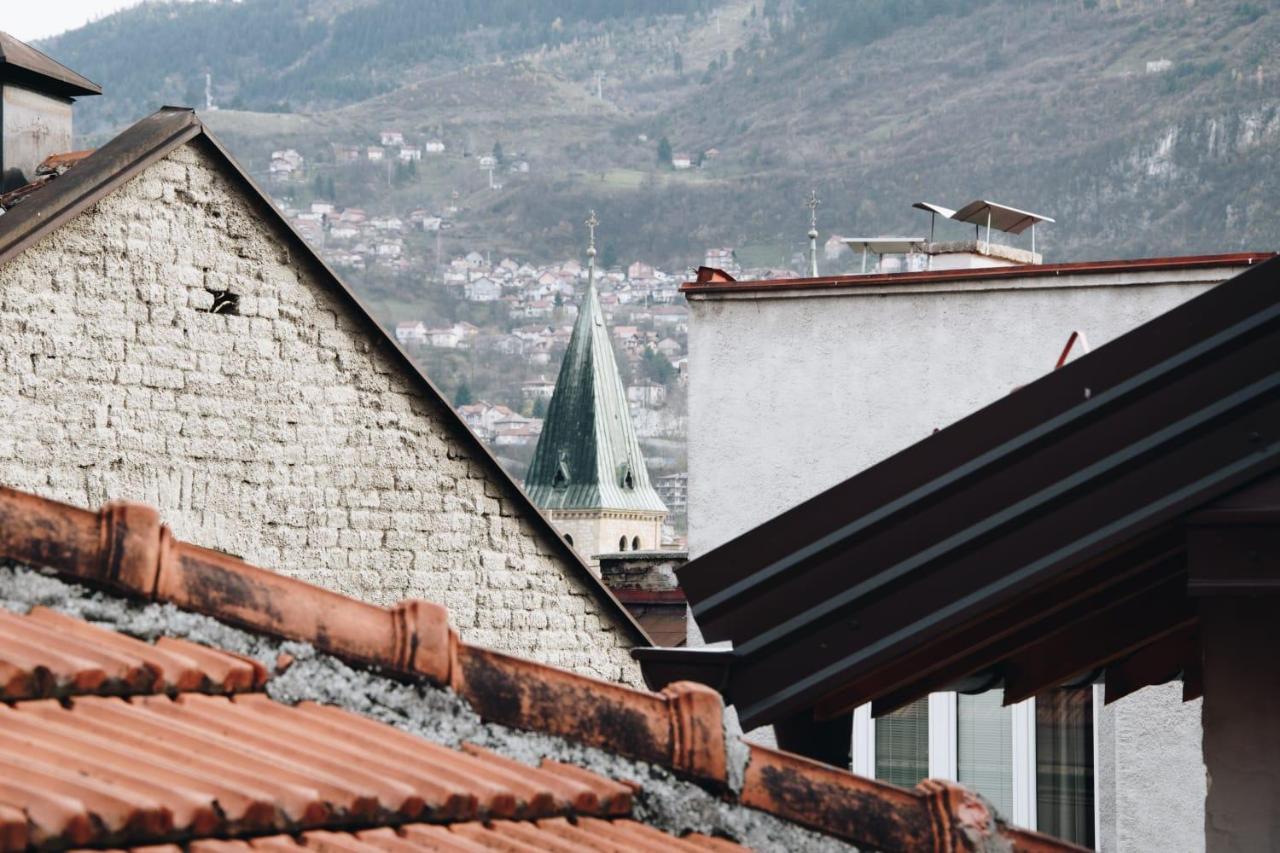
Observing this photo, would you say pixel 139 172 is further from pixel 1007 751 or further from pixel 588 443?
pixel 588 443

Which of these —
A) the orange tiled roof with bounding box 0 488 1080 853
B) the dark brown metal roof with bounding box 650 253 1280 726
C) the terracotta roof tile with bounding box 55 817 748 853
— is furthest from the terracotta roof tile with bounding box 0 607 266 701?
the dark brown metal roof with bounding box 650 253 1280 726

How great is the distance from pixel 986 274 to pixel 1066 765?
330 centimetres

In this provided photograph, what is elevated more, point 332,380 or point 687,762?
point 332,380

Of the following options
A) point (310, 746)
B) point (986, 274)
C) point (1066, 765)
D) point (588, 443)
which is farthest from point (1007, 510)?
point (588, 443)

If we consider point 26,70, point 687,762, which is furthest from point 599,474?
point 687,762

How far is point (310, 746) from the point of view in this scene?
3414 millimetres

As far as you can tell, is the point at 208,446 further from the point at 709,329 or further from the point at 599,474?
the point at 599,474

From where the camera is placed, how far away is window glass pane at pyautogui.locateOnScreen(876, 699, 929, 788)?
11.9 m

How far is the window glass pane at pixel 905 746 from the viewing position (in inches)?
470

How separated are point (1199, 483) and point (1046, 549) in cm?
30

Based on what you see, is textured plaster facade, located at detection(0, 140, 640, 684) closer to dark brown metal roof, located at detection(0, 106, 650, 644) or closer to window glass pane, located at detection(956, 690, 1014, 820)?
dark brown metal roof, located at detection(0, 106, 650, 644)

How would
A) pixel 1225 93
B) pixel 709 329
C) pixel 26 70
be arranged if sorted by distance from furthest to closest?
1. pixel 1225 93
2. pixel 26 70
3. pixel 709 329

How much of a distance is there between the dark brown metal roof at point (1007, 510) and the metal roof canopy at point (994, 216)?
46.3 ft

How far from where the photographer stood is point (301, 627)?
3760 mm
